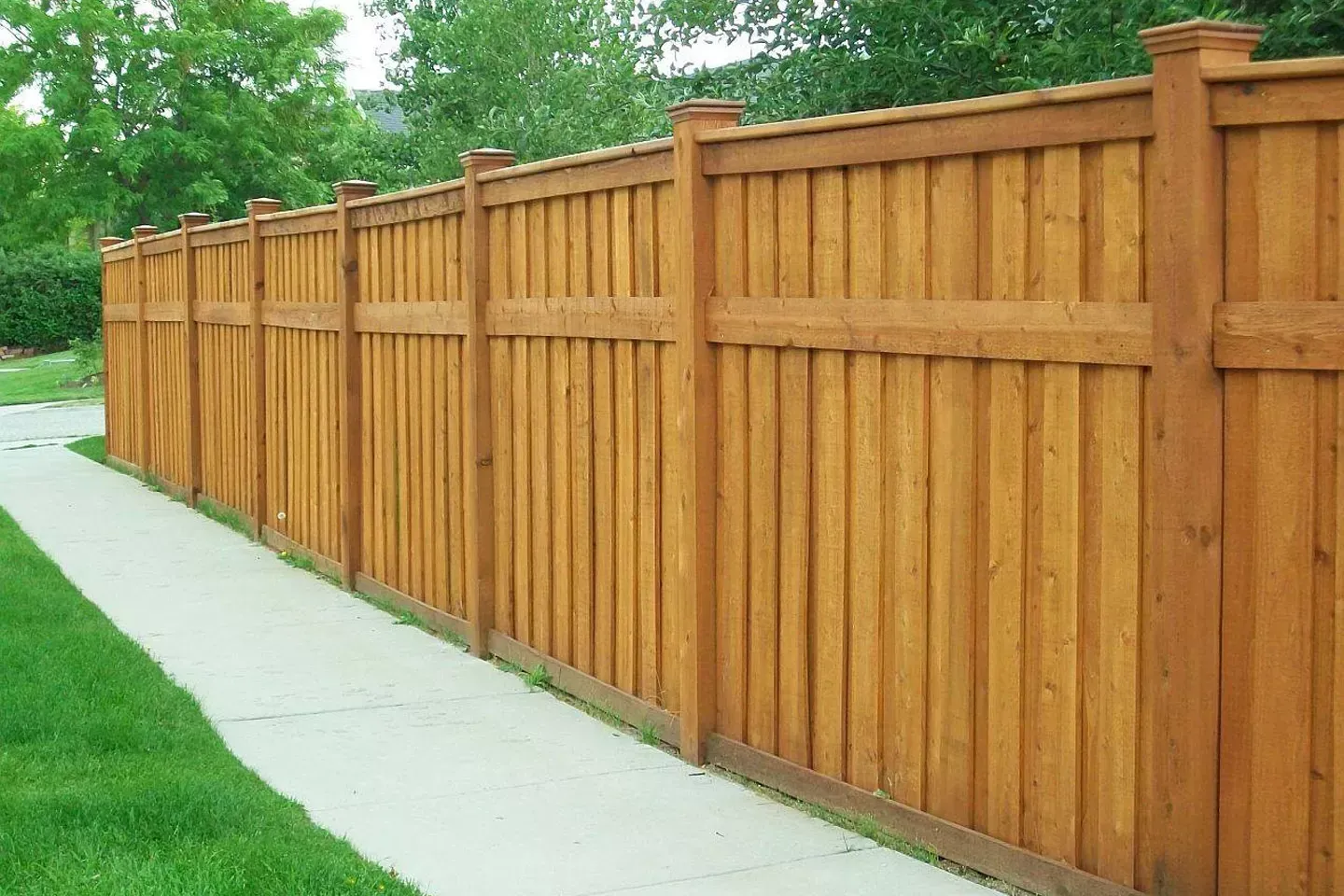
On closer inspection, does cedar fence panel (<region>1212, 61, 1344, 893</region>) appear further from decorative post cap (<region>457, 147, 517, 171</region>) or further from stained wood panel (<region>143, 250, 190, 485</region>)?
stained wood panel (<region>143, 250, 190, 485</region>)

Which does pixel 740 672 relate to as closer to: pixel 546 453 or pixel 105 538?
pixel 546 453

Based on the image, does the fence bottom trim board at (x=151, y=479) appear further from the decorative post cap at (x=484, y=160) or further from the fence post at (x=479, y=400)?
the decorative post cap at (x=484, y=160)

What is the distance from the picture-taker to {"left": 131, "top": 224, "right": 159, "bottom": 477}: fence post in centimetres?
1577

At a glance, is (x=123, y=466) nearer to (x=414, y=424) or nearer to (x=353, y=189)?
(x=353, y=189)

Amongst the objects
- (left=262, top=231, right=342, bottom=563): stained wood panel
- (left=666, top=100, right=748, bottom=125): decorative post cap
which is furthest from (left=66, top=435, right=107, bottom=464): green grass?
(left=666, top=100, right=748, bottom=125): decorative post cap

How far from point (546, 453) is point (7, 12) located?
3270cm

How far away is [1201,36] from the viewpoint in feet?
12.7

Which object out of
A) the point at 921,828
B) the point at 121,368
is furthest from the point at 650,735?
the point at 121,368

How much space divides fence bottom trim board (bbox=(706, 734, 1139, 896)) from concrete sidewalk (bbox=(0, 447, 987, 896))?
0.25ft

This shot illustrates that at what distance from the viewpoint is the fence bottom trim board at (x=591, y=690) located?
6297 millimetres

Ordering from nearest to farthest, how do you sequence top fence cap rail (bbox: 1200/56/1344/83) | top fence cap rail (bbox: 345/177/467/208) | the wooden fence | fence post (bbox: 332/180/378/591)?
top fence cap rail (bbox: 1200/56/1344/83) < the wooden fence < top fence cap rail (bbox: 345/177/467/208) < fence post (bbox: 332/180/378/591)

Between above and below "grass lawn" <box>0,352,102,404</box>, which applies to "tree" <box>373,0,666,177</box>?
above

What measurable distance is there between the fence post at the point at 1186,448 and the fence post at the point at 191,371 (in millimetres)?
11000

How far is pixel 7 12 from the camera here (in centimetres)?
3588
